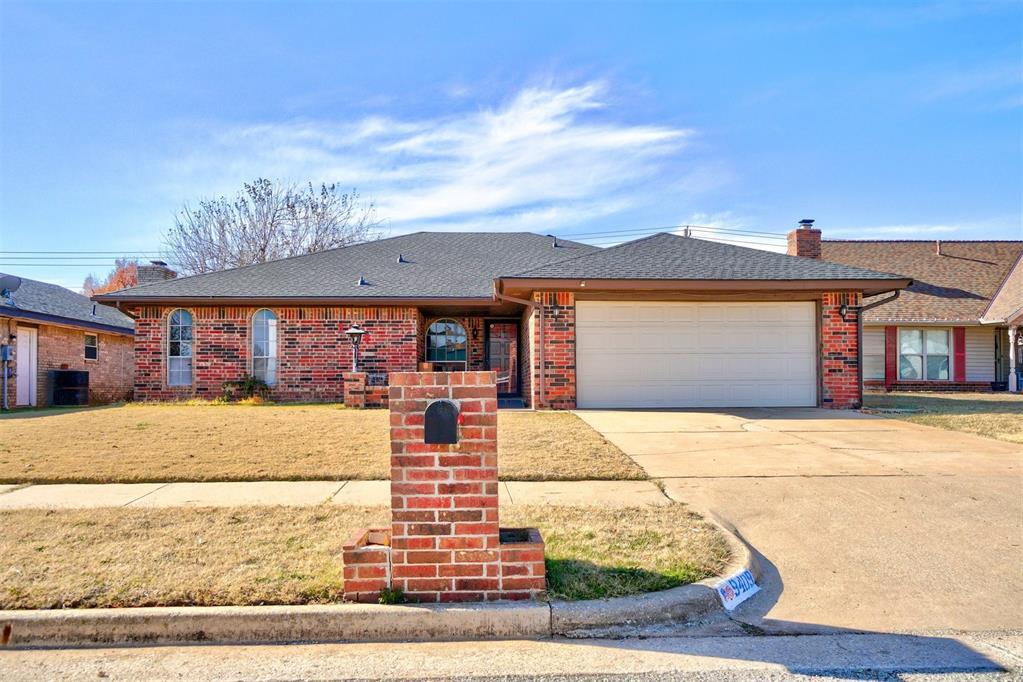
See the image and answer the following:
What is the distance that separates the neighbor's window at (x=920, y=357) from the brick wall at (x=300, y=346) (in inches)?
583

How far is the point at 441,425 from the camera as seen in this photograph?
3.60m

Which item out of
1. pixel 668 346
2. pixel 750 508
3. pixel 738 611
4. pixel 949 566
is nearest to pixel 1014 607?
pixel 949 566

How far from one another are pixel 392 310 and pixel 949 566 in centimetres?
1317

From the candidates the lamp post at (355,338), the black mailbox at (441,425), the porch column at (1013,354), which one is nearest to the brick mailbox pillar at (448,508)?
the black mailbox at (441,425)

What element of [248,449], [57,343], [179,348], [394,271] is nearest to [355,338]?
[394,271]

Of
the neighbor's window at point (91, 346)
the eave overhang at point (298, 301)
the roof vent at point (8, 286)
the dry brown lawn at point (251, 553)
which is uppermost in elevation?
the roof vent at point (8, 286)

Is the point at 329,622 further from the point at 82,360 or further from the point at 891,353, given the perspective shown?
the point at 891,353

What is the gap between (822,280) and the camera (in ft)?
42.8

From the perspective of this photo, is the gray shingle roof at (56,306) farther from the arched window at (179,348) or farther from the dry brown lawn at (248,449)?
the dry brown lawn at (248,449)

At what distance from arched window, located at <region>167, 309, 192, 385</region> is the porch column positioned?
71.9ft

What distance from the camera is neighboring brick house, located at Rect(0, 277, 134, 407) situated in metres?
17.4

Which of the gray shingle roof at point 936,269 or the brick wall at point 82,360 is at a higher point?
the gray shingle roof at point 936,269

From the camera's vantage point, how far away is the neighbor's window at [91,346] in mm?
20828

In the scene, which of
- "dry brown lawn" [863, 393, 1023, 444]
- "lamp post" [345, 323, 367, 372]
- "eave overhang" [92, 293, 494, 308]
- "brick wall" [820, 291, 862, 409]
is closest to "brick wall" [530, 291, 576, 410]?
"eave overhang" [92, 293, 494, 308]
